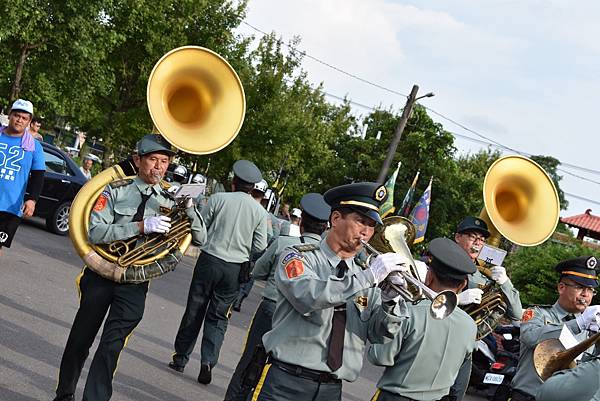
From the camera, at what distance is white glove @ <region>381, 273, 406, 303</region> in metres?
3.68

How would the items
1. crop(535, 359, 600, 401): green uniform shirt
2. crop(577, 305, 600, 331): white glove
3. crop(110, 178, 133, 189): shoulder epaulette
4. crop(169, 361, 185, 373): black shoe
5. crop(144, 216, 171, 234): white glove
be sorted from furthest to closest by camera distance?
crop(169, 361, 185, 373): black shoe → crop(110, 178, 133, 189): shoulder epaulette → crop(144, 216, 171, 234): white glove → crop(577, 305, 600, 331): white glove → crop(535, 359, 600, 401): green uniform shirt

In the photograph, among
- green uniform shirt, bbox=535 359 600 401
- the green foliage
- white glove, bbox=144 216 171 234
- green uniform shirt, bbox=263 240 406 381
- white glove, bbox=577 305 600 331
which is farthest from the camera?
the green foliage

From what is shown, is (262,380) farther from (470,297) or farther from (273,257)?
(273,257)

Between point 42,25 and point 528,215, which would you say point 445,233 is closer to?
point 42,25

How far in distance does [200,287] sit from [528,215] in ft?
10.4

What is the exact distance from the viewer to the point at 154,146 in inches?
212

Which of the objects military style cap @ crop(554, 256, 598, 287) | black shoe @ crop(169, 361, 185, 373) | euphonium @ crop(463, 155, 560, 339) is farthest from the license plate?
military style cap @ crop(554, 256, 598, 287)

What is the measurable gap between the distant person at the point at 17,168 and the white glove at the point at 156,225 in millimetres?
2254

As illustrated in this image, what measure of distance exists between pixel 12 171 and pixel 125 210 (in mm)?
2189

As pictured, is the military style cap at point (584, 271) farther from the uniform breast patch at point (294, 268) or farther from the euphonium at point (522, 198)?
the uniform breast patch at point (294, 268)

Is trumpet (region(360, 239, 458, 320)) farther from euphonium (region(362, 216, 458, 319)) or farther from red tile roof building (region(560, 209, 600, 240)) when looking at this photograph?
red tile roof building (region(560, 209, 600, 240))

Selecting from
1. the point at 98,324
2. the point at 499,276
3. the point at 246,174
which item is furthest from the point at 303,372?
the point at 246,174

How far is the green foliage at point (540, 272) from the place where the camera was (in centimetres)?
1576

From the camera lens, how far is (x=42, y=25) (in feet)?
64.4
